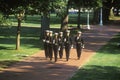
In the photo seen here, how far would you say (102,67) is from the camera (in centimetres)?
1809

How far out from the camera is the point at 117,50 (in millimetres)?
24859

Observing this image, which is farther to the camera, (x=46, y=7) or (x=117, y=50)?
(x=117, y=50)

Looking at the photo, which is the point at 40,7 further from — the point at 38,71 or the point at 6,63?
the point at 6,63

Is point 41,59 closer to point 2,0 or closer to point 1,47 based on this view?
point 1,47

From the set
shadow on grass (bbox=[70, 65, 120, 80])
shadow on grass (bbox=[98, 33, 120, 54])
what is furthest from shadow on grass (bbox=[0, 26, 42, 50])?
shadow on grass (bbox=[70, 65, 120, 80])

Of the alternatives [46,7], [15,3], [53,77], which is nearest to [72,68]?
[53,77]

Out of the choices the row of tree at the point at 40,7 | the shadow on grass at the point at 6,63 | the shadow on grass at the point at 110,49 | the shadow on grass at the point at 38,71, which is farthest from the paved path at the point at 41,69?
the shadow on grass at the point at 110,49

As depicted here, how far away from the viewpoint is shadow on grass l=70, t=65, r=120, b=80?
15.5m

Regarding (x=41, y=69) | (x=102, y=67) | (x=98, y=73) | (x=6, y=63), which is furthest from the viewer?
(x=6, y=63)

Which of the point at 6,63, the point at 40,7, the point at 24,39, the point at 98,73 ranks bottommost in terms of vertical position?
the point at 98,73

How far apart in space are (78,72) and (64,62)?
2.68 metres

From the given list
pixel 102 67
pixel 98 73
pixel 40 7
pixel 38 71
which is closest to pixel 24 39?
pixel 102 67

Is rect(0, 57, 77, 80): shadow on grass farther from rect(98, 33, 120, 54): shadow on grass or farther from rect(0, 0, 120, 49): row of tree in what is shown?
rect(98, 33, 120, 54): shadow on grass

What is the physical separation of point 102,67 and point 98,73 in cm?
163
